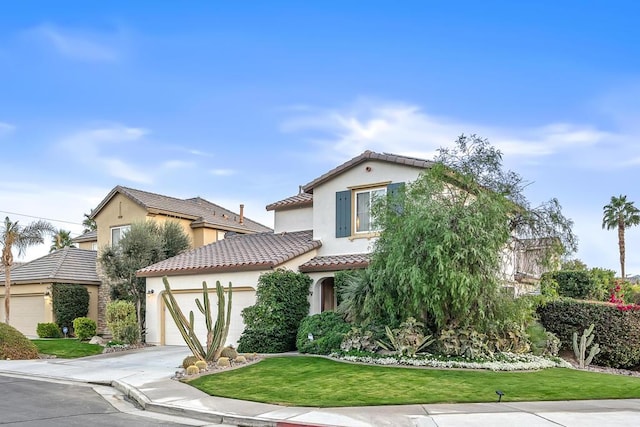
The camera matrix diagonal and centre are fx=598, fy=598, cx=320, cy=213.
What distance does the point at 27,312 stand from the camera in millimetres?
30938

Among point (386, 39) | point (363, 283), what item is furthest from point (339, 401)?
point (386, 39)

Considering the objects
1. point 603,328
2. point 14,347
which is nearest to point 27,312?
point 14,347

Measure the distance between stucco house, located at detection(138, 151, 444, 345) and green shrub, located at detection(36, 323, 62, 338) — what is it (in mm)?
6848

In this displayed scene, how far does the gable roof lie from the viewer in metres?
30.9

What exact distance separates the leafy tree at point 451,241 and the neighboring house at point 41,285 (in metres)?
17.6

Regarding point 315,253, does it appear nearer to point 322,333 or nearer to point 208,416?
point 322,333

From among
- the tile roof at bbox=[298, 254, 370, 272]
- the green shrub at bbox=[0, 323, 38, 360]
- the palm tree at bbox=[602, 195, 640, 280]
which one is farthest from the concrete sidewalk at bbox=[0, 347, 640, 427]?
the palm tree at bbox=[602, 195, 640, 280]

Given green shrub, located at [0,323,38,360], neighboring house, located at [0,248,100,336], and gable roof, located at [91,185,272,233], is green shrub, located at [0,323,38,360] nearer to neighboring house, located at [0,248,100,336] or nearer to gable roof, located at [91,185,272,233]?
neighboring house, located at [0,248,100,336]

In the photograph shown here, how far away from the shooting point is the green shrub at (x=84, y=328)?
26.8m

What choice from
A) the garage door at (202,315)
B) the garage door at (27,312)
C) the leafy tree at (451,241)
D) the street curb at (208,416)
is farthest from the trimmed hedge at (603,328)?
the garage door at (27,312)

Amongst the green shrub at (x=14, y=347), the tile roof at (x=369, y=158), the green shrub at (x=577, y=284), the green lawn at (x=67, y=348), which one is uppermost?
the tile roof at (x=369, y=158)

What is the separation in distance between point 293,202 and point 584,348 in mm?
12725

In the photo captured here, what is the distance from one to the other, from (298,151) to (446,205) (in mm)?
7411

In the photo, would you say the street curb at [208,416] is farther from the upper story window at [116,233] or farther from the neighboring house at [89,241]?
the neighboring house at [89,241]
